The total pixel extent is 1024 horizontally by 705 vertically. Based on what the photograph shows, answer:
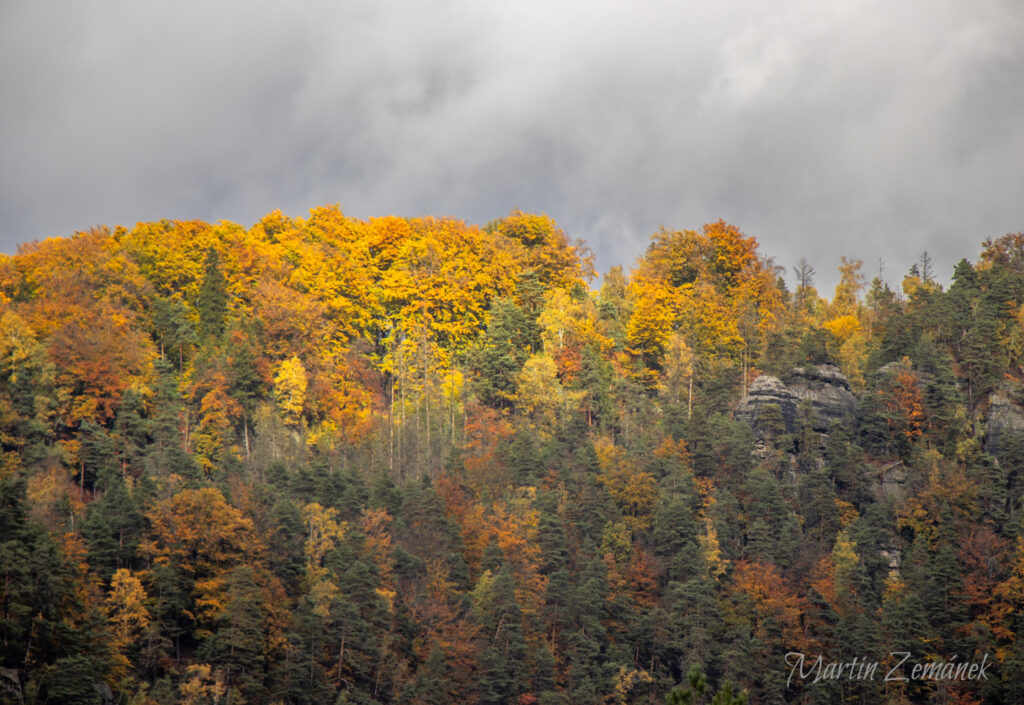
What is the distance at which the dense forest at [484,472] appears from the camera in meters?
63.6

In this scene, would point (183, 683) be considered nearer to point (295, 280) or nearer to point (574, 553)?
point (574, 553)

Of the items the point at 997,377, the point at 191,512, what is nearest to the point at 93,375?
the point at 191,512

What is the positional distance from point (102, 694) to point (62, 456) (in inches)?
913

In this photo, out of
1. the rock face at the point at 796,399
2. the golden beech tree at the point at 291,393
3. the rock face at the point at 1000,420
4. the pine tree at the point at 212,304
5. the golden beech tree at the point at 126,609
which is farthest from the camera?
the rock face at the point at 796,399

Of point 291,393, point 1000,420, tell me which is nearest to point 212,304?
point 291,393

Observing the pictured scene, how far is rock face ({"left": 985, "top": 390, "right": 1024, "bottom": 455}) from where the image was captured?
9494 cm

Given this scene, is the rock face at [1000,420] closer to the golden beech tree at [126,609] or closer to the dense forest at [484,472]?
the dense forest at [484,472]

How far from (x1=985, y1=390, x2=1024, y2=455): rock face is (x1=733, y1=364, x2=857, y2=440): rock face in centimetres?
1127

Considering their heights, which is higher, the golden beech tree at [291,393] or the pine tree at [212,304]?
the pine tree at [212,304]

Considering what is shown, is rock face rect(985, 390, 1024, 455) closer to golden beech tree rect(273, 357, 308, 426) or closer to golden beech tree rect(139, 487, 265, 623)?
golden beech tree rect(273, 357, 308, 426)

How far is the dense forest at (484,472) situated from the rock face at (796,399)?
28cm

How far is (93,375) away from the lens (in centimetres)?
7800

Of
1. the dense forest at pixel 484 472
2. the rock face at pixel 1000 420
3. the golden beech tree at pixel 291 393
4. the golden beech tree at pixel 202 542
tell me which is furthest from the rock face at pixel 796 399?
the golden beech tree at pixel 202 542

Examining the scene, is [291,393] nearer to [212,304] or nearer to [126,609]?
[212,304]
